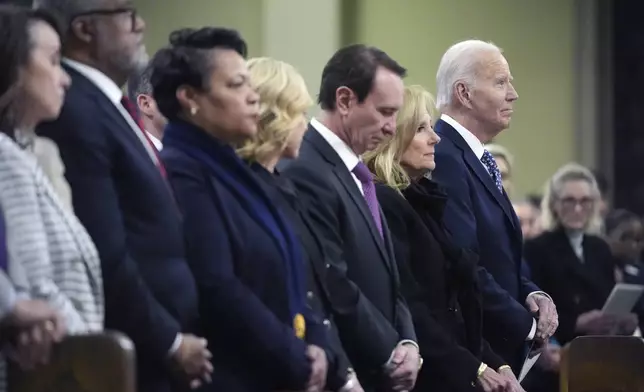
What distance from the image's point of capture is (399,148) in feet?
14.6

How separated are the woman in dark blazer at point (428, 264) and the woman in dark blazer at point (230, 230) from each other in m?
0.83

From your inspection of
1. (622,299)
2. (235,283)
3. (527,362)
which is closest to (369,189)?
(235,283)

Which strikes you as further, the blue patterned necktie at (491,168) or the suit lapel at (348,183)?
the blue patterned necktie at (491,168)

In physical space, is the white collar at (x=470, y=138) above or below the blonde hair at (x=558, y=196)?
above

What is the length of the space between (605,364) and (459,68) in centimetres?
134

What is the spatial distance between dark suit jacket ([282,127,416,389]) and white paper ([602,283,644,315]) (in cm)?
211

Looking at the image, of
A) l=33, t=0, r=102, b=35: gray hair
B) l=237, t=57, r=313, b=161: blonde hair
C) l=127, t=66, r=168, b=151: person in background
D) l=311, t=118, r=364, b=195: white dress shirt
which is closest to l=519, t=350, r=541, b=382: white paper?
l=311, t=118, r=364, b=195: white dress shirt

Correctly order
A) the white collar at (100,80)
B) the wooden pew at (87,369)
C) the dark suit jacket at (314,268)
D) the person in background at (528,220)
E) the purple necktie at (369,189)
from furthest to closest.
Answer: the person in background at (528,220) < the purple necktie at (369,189) < the dark suit jacket at (314,268) < the white collar at (100,80) < the wooden pew at (87,369)

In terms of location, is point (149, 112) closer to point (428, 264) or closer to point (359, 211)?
point (359, 211)

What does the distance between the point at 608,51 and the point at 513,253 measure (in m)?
5.54

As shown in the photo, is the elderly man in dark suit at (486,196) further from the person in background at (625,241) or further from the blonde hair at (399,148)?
the person in background at (625,241)

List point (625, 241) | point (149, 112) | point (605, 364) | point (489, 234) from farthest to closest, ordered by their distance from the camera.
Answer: point (625, 241)
point (489, 234)
point (149, 112)
point (605, 364)

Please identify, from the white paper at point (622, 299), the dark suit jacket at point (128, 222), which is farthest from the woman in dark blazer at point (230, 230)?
the white paper at point (622, 299)

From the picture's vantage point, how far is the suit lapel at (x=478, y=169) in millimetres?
4785
